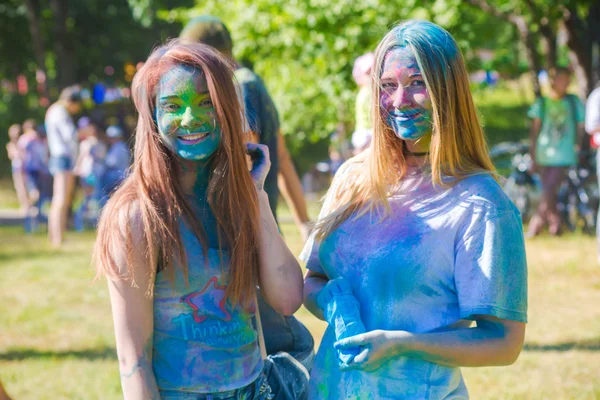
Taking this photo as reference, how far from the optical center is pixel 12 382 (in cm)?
490

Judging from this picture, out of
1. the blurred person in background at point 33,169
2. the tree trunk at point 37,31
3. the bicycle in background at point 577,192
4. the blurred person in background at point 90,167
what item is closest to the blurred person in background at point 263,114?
the bicycle in background at point 577,192

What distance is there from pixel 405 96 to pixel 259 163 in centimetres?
50

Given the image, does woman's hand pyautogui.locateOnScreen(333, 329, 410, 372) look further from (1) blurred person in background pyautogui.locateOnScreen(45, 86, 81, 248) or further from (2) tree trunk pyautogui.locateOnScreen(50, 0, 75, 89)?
(2) tree trunk pyautogui.locateOnScreen(50, 0, 75, 89)

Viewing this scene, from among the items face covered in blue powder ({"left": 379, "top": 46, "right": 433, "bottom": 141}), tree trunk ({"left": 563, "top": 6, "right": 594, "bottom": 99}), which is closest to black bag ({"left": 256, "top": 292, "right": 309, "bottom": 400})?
face covered in blue powder ({"left": 379, "top": 46, "right": 433, "bottom": 141})

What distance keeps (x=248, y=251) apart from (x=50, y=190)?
13.2 meters

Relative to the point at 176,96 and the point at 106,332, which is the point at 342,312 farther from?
the point at 106,332

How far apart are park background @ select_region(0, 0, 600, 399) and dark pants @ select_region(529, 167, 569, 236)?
23 cm

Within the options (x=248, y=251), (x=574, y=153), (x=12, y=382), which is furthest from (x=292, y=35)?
(x=248, y=251)

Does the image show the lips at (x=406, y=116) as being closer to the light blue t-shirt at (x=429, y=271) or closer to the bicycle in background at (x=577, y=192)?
the light blue t-shirt at (x=429, y=271)

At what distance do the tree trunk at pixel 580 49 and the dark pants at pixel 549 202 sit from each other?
1.83 meters

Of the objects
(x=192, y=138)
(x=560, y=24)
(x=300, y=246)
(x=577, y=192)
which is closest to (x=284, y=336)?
(x=192, y=138)

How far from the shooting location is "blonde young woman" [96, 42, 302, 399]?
6.59 ft

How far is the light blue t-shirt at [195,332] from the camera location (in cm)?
204

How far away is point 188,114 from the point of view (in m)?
2.07
